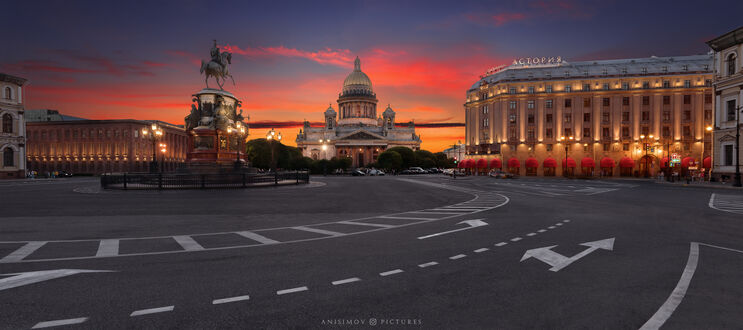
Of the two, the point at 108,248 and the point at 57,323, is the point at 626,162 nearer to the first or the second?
the point at 108,248

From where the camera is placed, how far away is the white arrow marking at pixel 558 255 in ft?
23.6

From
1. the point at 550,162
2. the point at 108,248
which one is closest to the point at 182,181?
the point at 108,248

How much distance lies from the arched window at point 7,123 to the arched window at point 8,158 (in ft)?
9.97

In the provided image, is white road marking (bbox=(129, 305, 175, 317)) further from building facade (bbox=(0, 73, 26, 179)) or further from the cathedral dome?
the cathedral dome

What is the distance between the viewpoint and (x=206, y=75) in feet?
126

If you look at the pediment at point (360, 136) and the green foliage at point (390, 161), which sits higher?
the pediment at point (360, 136)

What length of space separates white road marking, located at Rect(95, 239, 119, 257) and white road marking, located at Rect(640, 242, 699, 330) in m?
9.94

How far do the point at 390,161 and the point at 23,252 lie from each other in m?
93.6

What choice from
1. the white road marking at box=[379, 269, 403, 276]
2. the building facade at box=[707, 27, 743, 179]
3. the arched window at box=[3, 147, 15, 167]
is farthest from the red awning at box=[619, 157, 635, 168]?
the arched window at box=[3, 147, 15, 167]

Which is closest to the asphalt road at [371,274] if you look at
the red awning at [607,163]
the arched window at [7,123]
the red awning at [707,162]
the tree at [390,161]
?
the red awning at [607,163]

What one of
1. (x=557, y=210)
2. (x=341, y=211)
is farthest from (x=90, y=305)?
(x=557, y=210)

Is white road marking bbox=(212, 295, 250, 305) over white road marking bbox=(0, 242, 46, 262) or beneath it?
beneath

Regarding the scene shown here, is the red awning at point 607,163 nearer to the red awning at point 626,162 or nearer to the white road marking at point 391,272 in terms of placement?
the red awning at point 626,162

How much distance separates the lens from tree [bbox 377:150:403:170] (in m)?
100
